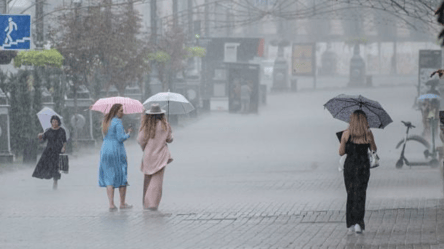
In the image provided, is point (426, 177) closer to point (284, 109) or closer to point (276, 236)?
point (276, 236)

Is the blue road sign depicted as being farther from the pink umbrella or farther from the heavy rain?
the pink umbrella

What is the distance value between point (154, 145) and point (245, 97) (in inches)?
1076

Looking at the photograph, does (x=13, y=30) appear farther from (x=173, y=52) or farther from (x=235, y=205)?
(x=173, y=52)

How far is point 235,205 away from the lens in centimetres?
1462

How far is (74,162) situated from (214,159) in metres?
3.09

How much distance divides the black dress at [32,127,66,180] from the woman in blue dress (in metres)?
3.28

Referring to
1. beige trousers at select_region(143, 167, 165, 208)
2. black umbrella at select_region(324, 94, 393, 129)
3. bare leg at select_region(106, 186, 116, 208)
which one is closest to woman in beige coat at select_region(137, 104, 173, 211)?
Answer: beige trousers at select_region(143, 167, 165, 208)

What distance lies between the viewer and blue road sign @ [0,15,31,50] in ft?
59.2

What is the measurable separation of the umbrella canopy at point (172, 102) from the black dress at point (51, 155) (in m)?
1.85

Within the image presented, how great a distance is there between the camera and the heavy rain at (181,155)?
11633mm

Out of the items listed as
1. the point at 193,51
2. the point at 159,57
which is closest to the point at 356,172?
the point at 159,57

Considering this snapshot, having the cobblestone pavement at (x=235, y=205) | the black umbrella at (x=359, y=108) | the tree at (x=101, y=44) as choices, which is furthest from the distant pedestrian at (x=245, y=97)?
the black umbrella at (x=359, y=108)

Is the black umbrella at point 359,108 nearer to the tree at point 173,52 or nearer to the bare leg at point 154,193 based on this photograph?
the bare leg at point 154,193

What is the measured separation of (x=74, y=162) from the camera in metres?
22.7
